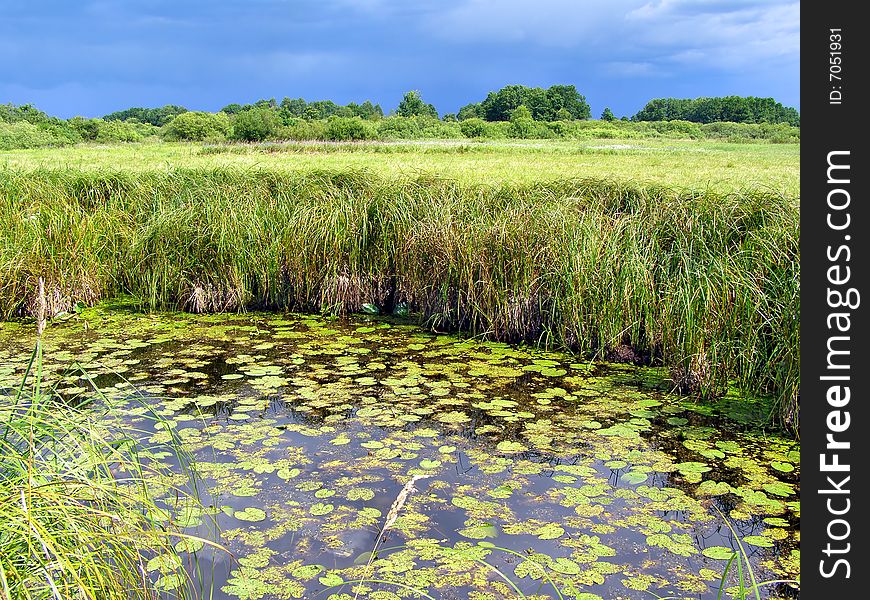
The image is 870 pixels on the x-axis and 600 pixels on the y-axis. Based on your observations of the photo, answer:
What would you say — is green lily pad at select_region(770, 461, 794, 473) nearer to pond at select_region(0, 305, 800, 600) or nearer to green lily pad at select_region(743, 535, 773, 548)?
pond at select_region(0, 305, 800, 600)

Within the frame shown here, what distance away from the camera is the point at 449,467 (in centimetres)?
353

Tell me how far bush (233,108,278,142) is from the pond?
78.4ft

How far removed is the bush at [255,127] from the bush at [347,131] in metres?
2.21

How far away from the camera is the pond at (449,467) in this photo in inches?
105

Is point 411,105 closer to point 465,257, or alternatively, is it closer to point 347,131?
point 347,131

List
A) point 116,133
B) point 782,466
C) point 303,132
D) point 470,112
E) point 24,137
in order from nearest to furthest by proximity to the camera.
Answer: point 782,466
point 303,132
point 24,137
point 116,133
point 470,112

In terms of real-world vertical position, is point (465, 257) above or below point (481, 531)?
above

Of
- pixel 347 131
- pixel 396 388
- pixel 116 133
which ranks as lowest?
pixel 396 388

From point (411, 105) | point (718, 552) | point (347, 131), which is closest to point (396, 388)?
point (718, 552)

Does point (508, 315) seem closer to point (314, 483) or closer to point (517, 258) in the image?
point (517, 258)

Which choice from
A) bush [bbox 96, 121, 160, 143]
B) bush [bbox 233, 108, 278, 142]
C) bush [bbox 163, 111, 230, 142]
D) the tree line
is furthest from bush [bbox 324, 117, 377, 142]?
bush [bbox 96, 121, 160, 143]

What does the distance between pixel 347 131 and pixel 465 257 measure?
25510mm

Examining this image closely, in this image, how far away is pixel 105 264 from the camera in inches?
265
